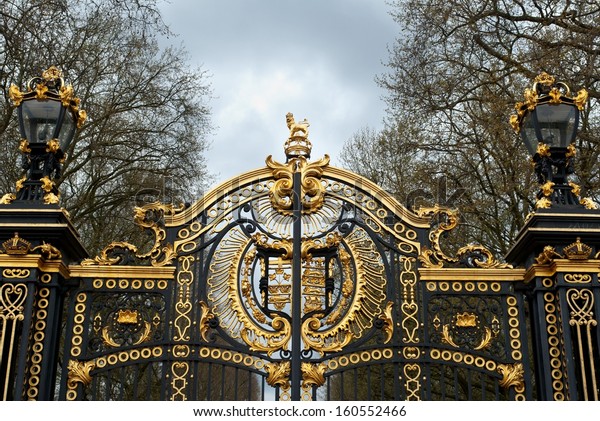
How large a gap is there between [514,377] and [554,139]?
2.09 metres

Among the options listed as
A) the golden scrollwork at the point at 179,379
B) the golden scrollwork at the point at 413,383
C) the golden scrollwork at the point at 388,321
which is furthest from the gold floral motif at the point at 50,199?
the golden scrollwork at the point at 413,383

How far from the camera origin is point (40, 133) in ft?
23.3

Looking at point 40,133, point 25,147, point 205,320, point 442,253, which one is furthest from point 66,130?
point 442,253

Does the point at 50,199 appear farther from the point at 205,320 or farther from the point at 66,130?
the point at 205,320

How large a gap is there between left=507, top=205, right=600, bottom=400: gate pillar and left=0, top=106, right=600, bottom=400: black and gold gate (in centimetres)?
1

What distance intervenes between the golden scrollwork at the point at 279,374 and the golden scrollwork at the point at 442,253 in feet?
4.88

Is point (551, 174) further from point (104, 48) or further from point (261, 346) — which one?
point (104, 48)

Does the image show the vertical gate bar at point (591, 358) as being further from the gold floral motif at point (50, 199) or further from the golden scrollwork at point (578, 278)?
the gold floral motif at point (50, 199)

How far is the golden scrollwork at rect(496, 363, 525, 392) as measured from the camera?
22.0 feet

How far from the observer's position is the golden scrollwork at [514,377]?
6.71 metres

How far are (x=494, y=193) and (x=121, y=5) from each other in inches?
265

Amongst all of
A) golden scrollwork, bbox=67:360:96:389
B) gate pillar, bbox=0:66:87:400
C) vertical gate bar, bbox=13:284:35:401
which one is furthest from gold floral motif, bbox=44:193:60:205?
golden scrollwork, bbox=67:360:96:389

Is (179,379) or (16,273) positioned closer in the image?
(16,273)

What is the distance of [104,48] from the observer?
13781 mm
